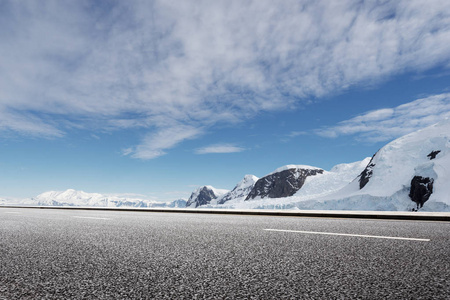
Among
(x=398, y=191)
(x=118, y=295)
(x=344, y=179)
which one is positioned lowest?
(x=118, y=295)

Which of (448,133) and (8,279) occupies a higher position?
(448,133)

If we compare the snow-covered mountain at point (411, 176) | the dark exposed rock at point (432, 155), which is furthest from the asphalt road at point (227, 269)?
the dark exposed rock at point (432, 155)

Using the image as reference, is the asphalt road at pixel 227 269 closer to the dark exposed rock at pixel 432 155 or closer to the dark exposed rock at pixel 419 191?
the dark exposed rock at pixel 432 155

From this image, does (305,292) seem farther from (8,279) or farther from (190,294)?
(8,279)

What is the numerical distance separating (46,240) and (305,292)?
15.1 feet

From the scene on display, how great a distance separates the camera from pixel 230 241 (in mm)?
5121

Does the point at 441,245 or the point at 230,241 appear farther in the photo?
the point at 230,241

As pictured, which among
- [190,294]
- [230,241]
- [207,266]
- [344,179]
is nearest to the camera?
[190,294]

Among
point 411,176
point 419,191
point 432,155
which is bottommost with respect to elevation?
point 419,191

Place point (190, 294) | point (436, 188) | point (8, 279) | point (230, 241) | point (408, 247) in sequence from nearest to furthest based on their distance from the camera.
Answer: point (190, 294) < point (8, 279) < point (408, 247) < point (230, 241) < point (436, 188)

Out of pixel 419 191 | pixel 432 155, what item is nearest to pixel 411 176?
pixel 432 155

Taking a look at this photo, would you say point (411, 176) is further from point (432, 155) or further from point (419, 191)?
point (419, 191)

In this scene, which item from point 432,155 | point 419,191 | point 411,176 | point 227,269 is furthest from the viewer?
point 419,191

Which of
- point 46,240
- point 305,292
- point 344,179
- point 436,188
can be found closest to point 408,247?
point 305,292
